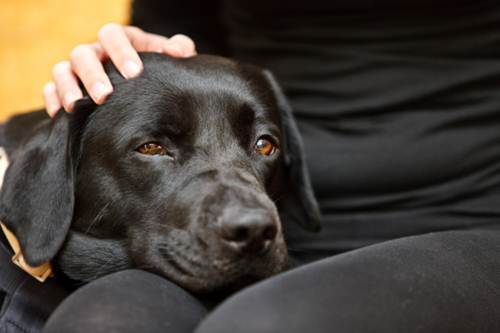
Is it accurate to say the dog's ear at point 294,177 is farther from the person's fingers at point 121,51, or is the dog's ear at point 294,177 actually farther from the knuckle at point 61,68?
the knuckle at point 61,68

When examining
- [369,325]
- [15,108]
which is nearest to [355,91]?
[369,325]

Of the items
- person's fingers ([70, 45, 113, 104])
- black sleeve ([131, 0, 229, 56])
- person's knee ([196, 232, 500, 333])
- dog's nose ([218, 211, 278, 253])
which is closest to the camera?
person's knee ([196, 232, 500, 333])

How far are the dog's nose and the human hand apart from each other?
1.45 feet

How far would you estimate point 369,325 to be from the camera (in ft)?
3.17

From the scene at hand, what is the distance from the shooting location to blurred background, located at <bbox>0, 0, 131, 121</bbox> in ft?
12.0

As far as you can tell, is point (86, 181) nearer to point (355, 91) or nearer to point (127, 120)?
point (127, 120)

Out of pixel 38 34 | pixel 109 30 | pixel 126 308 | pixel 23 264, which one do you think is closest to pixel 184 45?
pixel 109 30

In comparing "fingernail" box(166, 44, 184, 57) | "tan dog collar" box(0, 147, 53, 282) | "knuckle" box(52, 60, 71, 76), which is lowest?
"tan dog collar" box(0, 147, 53, 282)

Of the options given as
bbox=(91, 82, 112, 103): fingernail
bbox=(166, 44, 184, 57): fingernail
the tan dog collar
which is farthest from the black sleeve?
the tan dog collar

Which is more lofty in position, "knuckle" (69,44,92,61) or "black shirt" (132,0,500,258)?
"knuckle" (69,44,92,61)

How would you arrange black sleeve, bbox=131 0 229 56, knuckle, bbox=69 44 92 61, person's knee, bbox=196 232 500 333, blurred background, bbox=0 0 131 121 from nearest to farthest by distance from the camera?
person's knee, bbox=196 232 500 333, knuckle, bbox=69 44 92 61, black sleeve, bbox=131 0 229 56, blurred background, bbox=0 0 131 121

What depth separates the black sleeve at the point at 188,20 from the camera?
2.13 m

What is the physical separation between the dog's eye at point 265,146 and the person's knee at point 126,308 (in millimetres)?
510

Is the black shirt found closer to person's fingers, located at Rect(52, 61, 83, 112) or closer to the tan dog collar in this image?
person's fingers, located at Rect(52, 61, 83, 112)
